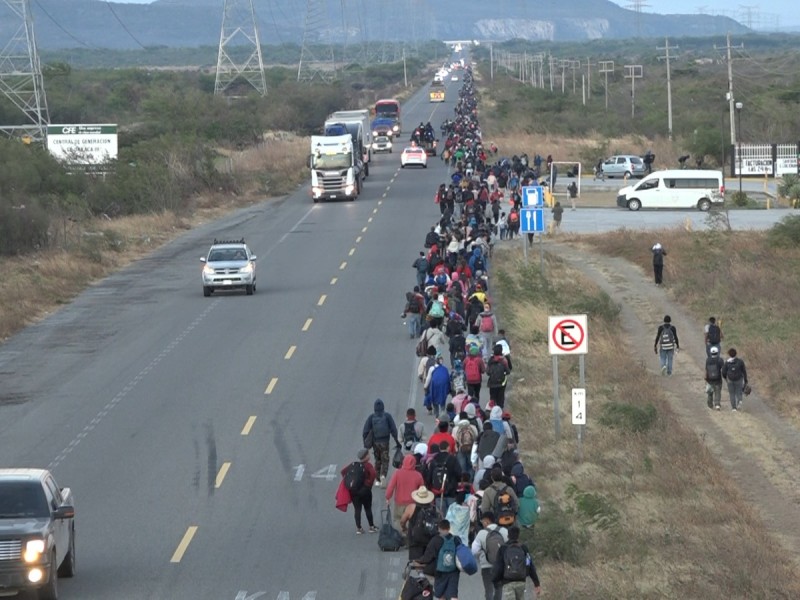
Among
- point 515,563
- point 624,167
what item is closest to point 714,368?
point 515,563

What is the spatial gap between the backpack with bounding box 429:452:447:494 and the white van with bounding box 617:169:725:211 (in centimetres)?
5223

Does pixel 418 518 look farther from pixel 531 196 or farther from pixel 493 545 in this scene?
pixel 531 196

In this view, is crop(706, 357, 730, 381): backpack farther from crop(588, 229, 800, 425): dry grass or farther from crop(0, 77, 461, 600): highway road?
crop(0, 77, 461, 600): highway road

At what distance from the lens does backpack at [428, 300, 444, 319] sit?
3212 cm

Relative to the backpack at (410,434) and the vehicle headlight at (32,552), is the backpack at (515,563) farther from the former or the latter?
the backpack at (410,434)

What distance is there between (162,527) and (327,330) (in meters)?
17.5

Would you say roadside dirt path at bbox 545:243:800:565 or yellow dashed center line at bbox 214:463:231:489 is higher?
yellow dashed center line at bbox 214:463:231:489

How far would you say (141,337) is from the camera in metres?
37.9

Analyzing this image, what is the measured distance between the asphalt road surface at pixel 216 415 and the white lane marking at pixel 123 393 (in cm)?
6

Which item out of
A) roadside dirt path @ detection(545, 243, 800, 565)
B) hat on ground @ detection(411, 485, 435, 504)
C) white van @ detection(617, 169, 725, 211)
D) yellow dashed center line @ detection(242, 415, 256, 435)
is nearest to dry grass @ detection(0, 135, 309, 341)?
yellow dashed center line @ detection(242, 415, 256, 435)

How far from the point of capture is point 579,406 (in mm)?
24547

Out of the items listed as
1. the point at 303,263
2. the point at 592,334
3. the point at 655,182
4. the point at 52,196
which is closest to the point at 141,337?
the point at 592,334

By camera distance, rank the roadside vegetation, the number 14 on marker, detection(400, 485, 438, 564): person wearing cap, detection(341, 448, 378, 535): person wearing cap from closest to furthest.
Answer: detection(400, 485, 438, 564): person wearing cap
detection(341, 448, 378, 535): person wearing cap
the number 14 on marker
the roadside vegetation

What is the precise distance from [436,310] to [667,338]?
205 inches
